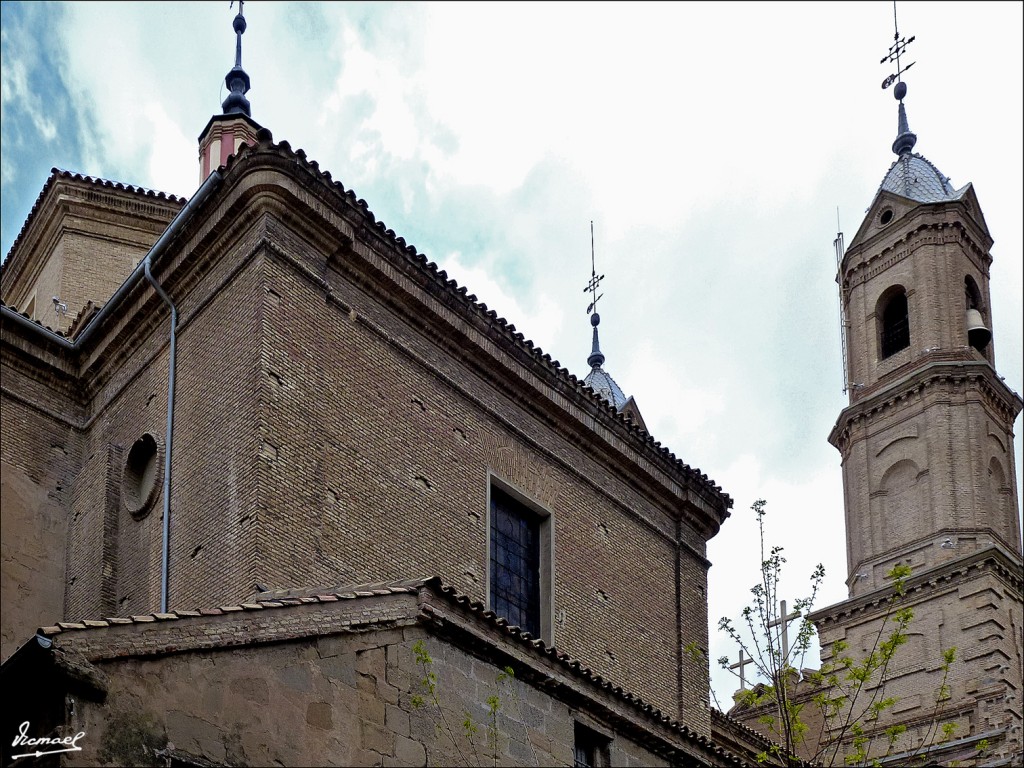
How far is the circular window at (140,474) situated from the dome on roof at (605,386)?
19837 millimetres

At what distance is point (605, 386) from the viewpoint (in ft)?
125

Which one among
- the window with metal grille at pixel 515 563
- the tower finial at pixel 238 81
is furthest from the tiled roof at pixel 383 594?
the tower finial at pixel 238 81

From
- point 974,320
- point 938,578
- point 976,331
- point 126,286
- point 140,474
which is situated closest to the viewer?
point 140,474

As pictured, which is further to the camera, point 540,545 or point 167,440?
point 540,545

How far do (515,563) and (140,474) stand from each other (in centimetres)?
474

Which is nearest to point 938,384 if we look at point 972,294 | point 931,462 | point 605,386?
point 931,462

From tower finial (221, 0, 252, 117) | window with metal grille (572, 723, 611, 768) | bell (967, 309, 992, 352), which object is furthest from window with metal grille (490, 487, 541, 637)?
bell (967, 309, 992, 352)

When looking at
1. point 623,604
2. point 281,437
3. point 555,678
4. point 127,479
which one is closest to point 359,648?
point 555,678

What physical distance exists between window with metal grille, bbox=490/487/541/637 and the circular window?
4.19 metres

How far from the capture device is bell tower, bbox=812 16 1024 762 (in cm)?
3359

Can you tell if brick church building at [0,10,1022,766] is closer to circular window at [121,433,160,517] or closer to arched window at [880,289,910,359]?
circular window at [121,433,160,517]

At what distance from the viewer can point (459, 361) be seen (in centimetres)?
1973

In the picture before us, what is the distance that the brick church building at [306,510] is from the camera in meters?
12.3

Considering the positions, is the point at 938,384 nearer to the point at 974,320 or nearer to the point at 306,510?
the point at 974,320
